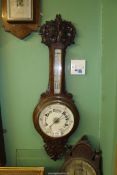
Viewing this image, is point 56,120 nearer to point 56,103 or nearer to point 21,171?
point 56,103

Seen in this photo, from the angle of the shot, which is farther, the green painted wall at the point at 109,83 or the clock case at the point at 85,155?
the clock case at the point at 85,155

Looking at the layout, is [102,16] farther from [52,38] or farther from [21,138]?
[21,138]

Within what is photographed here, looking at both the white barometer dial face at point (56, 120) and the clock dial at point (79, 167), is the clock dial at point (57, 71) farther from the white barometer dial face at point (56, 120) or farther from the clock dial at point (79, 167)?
the clock dial at point (79, 167)

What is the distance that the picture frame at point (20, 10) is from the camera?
76.3 inches

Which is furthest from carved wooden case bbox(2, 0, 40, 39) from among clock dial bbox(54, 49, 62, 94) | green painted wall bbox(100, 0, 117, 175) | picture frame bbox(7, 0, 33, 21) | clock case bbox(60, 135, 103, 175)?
clock case bbox(60, 135, 103, 175)

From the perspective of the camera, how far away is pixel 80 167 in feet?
6.41

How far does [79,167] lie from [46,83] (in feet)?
2.09

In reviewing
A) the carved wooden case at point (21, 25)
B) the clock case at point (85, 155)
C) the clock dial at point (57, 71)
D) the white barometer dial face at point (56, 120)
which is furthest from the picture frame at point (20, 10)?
the clock case at point (85, 155)

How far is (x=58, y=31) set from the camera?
1.92 meters

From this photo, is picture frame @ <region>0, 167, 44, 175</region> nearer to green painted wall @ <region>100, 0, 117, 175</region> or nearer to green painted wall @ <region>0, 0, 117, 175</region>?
green painted wall @ <region>0, 0, 117, 175</region>

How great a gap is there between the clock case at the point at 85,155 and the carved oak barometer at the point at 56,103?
0.34 ft

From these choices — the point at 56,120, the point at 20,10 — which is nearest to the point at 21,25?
the point at 20,10

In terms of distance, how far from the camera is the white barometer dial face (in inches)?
77.8

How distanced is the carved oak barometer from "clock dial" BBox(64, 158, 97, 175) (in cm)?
16
